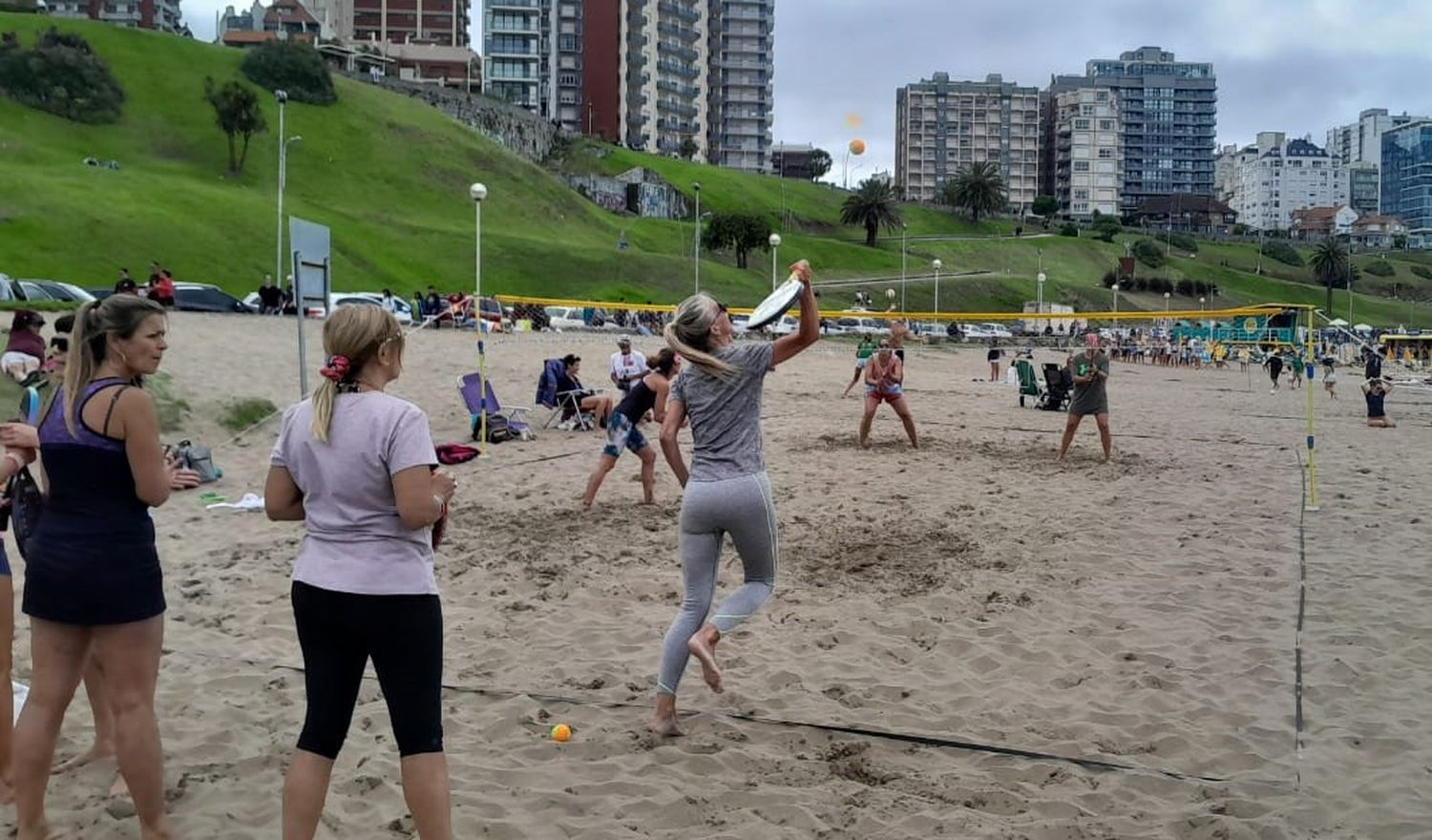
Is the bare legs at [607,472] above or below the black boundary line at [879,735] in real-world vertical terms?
above

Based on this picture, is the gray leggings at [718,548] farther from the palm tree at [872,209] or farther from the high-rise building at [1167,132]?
the high-rise building at [1167,132]

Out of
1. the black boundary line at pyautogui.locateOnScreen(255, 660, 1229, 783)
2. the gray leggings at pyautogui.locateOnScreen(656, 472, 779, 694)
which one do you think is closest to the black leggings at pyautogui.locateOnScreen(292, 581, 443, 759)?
the gray leggings at pyautogui.locateOnScreen(656, 472, 779, 694)

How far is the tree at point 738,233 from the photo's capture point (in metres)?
81.1

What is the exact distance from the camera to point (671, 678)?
4.82m

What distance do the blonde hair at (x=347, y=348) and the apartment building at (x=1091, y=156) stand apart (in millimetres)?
169888

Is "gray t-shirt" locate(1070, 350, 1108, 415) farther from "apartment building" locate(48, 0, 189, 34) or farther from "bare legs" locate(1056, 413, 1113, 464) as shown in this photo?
"apartment building" locate(48, 0, 189, 34)

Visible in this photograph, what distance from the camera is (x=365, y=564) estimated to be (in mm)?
3080

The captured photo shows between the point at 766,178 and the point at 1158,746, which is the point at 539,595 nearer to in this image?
the point at 1158,746

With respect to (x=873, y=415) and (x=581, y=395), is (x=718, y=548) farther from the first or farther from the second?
(x=581, y=395)

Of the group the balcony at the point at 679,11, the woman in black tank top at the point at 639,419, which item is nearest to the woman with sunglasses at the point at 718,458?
the woman in black tank top at the point at 639,419

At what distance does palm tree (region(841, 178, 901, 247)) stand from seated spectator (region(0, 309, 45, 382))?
105m

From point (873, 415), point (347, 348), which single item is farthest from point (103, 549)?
point (873, 415)

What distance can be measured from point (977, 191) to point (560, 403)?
116610mm

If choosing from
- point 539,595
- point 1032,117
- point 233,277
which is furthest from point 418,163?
point 1032,117
